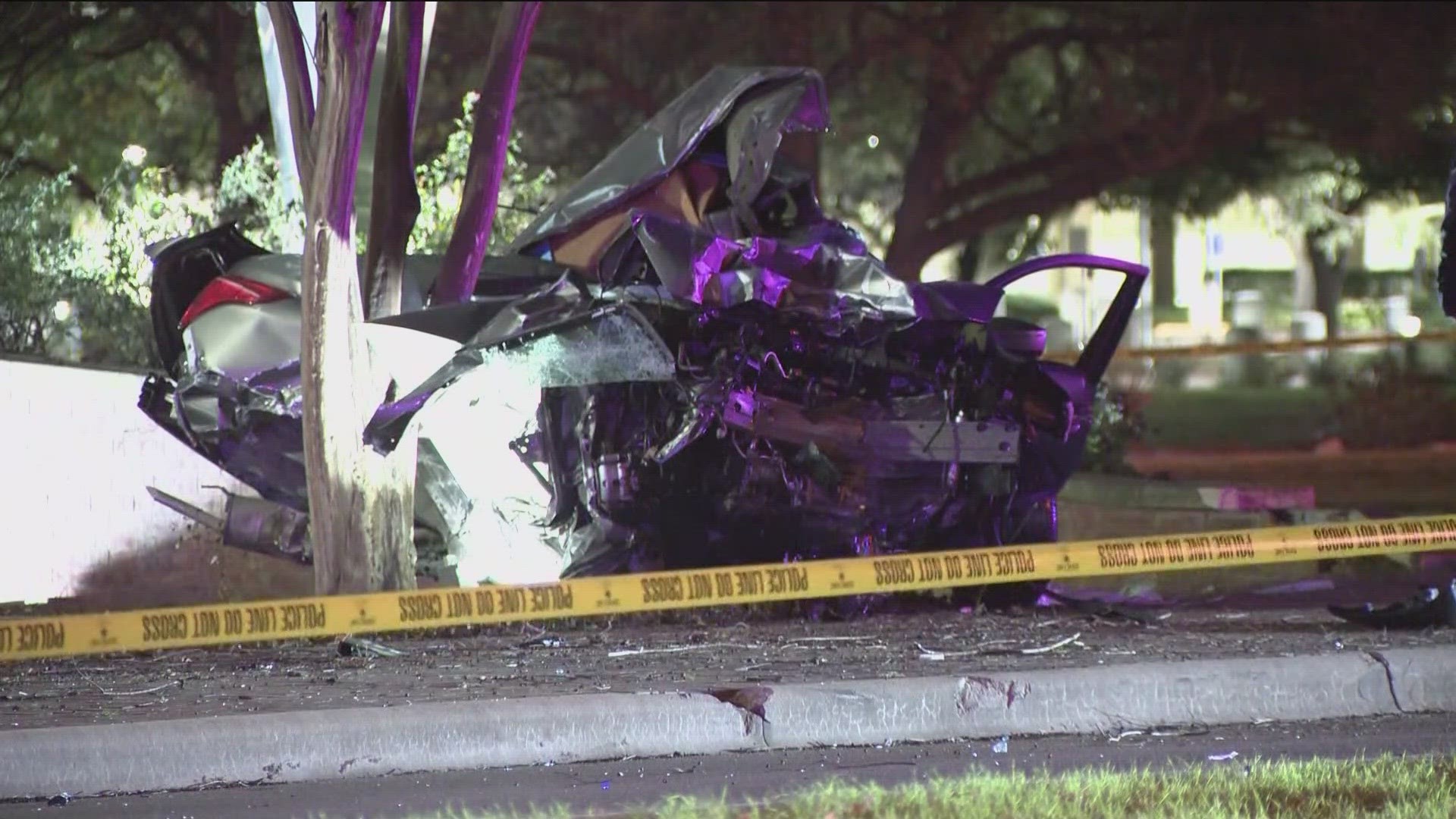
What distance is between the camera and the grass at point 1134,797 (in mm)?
4773

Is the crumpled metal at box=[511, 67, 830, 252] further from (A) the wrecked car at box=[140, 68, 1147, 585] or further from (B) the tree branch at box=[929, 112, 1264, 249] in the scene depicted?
(B) the tree branch at box=[929, 112, 1264, 249]

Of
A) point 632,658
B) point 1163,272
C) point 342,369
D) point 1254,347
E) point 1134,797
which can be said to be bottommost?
point 1134,797

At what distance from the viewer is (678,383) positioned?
7699mm

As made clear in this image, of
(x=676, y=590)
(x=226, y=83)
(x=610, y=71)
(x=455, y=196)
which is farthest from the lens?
(x=610, y=71)

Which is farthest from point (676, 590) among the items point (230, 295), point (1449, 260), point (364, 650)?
point (1449, 260)

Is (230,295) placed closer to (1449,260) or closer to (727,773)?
(727,773)

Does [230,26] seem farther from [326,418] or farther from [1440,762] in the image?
[1440,762]

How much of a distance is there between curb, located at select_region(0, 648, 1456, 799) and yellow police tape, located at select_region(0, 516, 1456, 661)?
1.98ft

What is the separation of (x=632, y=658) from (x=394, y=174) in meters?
2.53

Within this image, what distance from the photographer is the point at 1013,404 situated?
8.33 metres

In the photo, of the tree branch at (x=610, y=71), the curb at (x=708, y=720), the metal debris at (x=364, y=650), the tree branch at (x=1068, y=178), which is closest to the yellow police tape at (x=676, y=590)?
the metal debris at (x=364, y=650)

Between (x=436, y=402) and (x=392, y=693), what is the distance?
1.47m

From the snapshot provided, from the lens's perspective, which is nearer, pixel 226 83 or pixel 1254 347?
pixel 1254 347

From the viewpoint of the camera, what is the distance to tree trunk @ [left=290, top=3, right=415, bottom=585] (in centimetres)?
738
